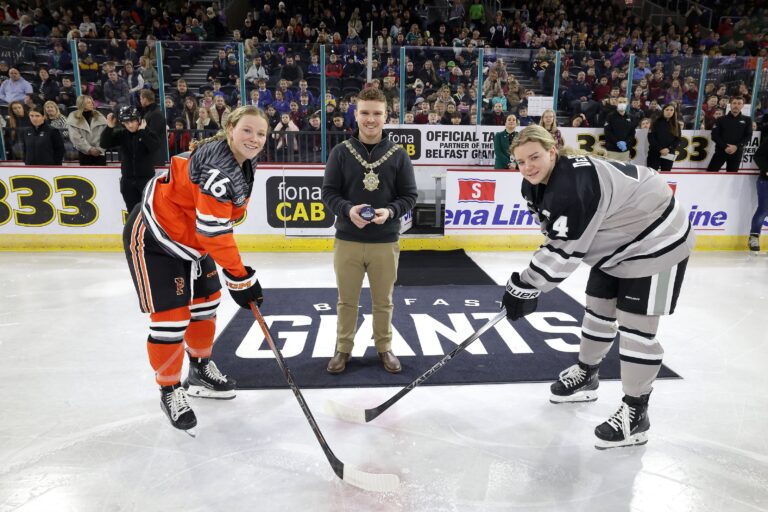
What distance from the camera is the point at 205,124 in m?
8.32

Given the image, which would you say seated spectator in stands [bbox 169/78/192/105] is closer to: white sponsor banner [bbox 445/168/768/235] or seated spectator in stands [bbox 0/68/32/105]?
seated spectator in stands [bbox 0/68/32/105]

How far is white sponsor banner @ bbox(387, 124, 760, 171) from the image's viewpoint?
960cm

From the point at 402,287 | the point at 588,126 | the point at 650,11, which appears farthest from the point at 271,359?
the point at 650,11

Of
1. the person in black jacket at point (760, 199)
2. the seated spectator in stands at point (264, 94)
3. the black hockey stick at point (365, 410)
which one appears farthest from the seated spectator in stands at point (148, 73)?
the person in black jacket at point (760, 199)

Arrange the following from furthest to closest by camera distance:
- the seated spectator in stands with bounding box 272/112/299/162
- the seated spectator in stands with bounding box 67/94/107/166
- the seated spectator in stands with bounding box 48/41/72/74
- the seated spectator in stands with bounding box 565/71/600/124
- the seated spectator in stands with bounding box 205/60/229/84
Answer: the seated spectator in stands with bounding box 565/71/600/124 < the seated spectator in stands with bounding box 272/112/299/162 < the seated spectator in stands with bounding box 205/60/229/84 < the seated spectator in stands with bounding box 48/41/72/74 < the seated spectator in stands with bounding box 67/94/107/166

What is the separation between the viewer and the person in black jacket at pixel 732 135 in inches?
325

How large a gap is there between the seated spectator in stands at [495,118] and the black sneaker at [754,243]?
169 inches

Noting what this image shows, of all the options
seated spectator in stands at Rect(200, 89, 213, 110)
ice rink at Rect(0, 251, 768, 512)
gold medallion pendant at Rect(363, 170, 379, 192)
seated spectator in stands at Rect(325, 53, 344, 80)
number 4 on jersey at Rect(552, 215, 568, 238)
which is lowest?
ice rink at Rect(0, 251, 768, 512)

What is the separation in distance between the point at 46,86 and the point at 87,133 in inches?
84.7

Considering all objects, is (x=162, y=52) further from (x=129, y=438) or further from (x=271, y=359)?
(x=129, y=438)

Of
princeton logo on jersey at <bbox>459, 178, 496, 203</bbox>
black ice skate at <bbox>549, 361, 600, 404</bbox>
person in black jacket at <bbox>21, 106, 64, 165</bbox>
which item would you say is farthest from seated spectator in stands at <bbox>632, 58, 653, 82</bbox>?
person in black jacket at <bbox>21, 106, 64, 165</bbox>

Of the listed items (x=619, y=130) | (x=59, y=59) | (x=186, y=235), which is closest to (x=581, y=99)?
(x=619, y=130)

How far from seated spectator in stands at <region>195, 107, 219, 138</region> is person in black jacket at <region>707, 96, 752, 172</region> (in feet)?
24.5

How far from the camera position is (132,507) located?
2172 mm
